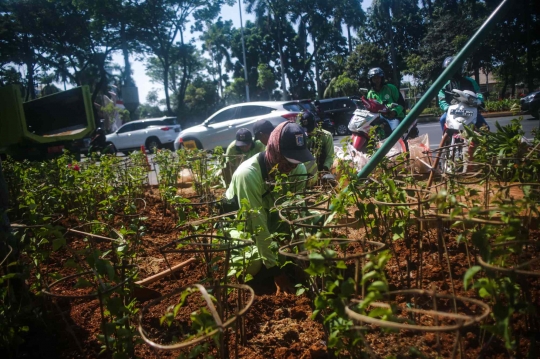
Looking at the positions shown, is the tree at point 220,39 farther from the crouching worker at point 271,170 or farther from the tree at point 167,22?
the crouching worker at point 271,170

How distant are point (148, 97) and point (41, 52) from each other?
181ft

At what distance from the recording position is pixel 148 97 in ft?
251

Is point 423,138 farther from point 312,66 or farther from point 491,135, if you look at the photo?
point 312,66

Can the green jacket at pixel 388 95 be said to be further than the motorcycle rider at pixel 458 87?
Yes

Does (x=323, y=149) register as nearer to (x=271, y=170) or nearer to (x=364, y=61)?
(x=271, y=170)

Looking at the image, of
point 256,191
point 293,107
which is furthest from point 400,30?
point 256,191

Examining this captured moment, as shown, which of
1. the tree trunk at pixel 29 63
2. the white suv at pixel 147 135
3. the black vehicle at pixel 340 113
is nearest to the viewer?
the black vehicle at pixel 340 113

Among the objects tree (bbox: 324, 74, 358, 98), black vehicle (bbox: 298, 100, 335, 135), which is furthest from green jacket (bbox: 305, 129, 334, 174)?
tree (bbox: 324, 74, 358, 98)

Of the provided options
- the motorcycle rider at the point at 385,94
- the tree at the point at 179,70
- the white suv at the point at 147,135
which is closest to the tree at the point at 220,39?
the tree at the point at 179,70

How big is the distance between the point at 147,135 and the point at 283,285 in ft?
56.6

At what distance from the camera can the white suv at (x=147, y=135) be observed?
1861cm

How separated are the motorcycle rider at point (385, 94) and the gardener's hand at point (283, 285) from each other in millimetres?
3520

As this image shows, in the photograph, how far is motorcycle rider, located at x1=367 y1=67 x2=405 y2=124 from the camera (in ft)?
18.1

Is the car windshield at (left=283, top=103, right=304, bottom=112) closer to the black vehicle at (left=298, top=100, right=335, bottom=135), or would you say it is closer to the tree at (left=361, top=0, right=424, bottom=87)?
the black vehicle at (left=298, top=100, right=335, bottom=135)
